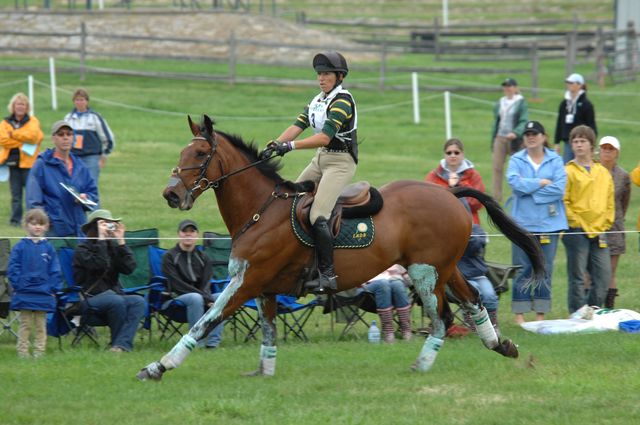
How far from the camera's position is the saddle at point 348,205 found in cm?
909

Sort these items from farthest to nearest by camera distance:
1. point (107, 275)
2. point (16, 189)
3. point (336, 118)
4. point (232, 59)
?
point (232, 59), point (16, 189), point (107, 275), point (336, 118)

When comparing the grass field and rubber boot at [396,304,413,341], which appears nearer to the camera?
the grass field

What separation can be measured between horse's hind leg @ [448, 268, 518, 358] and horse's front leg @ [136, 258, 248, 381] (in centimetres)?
202

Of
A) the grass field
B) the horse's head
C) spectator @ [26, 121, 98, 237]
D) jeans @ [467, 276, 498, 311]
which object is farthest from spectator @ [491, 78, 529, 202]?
the horse's head

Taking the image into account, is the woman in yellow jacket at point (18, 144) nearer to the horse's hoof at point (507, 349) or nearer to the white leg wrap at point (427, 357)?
the white leg wrap at point (427, 357)

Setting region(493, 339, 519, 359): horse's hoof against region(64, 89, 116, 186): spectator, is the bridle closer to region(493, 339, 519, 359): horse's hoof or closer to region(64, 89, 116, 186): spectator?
region(493, 339, 519, 359): horse's hoof

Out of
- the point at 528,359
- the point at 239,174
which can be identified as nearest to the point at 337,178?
the point at 239,174

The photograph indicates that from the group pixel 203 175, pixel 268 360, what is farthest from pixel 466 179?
pixel 203 175

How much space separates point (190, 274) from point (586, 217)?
170 inches

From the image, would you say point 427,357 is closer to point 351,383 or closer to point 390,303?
point 351,383

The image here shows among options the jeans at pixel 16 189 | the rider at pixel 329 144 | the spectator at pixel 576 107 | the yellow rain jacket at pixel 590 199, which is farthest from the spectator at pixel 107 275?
the spectator at pixel 576 107

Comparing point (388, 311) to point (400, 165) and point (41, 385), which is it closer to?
point (41, 385)

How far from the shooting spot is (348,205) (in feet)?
30.5

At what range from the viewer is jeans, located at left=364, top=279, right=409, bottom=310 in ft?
36.9
